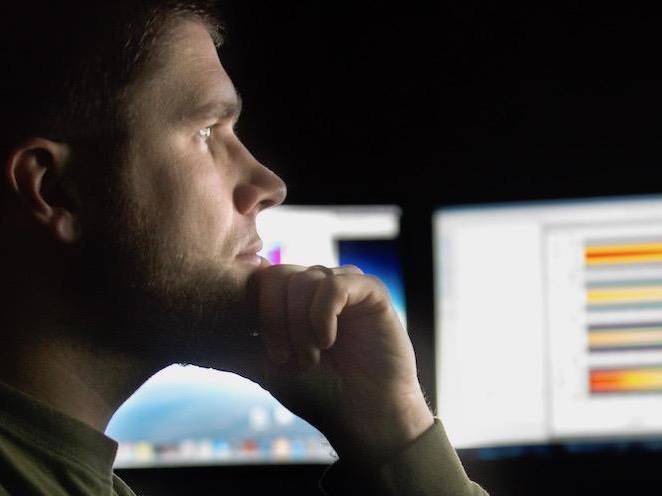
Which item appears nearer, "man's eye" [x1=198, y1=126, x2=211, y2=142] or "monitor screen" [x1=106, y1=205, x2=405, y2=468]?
"man's eye" [x1=198, y1=126, x2=211, y2=142]

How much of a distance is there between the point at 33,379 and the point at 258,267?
21 cm

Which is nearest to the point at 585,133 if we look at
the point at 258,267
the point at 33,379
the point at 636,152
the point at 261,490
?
the point at 636,152

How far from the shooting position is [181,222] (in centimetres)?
77

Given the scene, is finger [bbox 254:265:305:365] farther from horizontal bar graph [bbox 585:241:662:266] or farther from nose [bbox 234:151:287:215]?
horizontal bar graph [bbox 585:241:662:266]

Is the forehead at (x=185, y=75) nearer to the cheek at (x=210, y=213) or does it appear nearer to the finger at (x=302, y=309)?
the cheek at (x=210, y=213)

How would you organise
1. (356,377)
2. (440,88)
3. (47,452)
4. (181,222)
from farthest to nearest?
(440,88) < (356,377) < (181,222) < (47,452)

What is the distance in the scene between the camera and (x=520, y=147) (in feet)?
4.91

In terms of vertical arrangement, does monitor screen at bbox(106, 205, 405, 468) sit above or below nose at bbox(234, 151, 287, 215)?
below

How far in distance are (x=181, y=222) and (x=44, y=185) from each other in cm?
11

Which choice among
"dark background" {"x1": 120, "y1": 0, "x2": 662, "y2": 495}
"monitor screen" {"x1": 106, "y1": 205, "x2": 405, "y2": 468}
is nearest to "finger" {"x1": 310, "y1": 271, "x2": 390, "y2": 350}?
"monitor screen" {"x1": 106, "y1": 205, "x2": 405, "y2": 468}

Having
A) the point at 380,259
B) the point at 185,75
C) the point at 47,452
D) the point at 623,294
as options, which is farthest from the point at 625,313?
the point at 47,452

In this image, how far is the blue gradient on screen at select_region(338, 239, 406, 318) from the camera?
4.39 ft

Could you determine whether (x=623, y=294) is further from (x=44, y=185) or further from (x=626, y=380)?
(x=44, y=185)

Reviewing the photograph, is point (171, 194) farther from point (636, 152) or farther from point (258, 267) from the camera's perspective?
point (636, 152)
